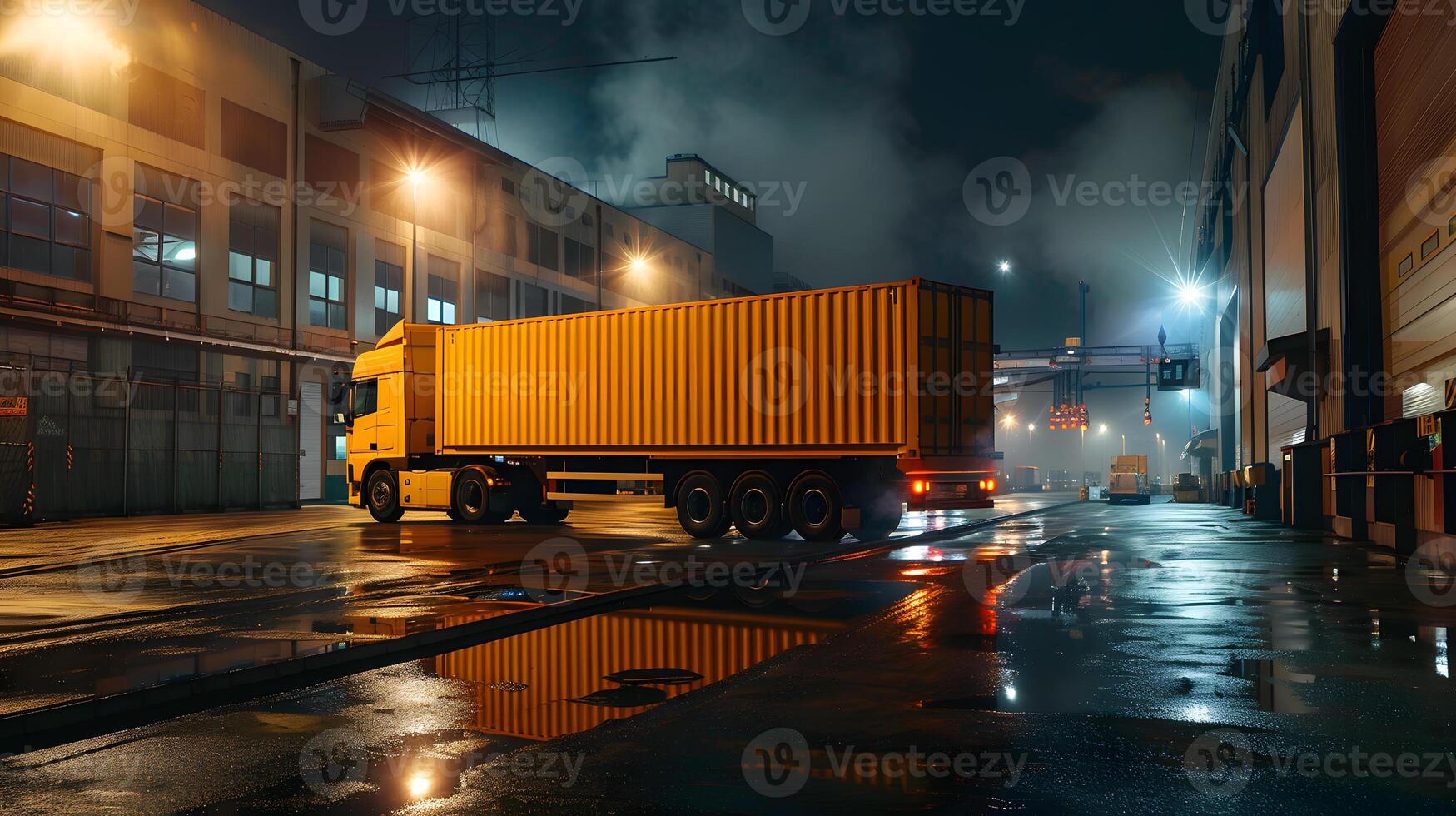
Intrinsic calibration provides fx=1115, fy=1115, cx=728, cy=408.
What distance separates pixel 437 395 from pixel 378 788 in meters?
20.4

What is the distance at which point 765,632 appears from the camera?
945cm

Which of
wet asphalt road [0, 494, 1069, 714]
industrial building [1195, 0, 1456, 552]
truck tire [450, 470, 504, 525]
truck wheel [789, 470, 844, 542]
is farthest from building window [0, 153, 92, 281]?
industrial building [1195, 0, 1456, 552]

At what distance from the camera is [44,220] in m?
29.3

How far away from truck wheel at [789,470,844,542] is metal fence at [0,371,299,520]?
61.9 ft

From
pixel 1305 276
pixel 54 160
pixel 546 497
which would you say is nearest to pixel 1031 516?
pixel 1305 276

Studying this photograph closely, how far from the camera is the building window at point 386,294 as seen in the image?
4328cm

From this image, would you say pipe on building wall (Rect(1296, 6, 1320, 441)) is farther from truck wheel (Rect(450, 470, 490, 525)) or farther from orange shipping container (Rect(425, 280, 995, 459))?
truck wheel (Rect(450, 470, 490, 525))

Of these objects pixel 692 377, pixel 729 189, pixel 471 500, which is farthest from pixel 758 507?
pixel 729 189

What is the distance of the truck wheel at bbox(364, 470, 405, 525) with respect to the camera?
2567 centimetres

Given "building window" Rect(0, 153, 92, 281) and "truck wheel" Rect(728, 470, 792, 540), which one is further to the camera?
"building window" Rect(0, 153, 92, 281)

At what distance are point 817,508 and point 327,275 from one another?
27090mm

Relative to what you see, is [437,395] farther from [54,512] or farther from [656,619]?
[656,619]

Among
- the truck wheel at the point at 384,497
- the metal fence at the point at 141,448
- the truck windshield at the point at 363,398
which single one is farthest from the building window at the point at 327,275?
the truck wheel at the point at 384,497

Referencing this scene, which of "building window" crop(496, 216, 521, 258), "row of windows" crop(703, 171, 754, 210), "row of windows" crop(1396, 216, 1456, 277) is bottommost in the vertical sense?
"row of windows" crop(1396, 216, 1456, 277)
